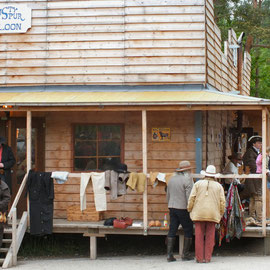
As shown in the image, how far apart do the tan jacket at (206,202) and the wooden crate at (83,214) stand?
259 centimetres

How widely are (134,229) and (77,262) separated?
134 centimetres

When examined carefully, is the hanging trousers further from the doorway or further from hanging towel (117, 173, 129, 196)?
the doorway

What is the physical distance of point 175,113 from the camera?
12.6 meters

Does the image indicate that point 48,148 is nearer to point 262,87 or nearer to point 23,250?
point 23,250

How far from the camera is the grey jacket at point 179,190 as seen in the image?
10859 millimetres

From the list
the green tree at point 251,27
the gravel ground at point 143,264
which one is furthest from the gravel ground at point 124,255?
the green tree at point 251,27

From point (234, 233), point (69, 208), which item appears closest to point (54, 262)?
point (69, 208)

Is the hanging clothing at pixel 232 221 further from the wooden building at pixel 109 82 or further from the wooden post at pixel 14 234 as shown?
the wooden post at pixel 14 234

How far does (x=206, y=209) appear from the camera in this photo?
10414 mm

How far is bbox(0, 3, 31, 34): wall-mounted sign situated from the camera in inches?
522

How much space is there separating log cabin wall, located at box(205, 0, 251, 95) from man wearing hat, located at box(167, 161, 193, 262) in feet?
9.71

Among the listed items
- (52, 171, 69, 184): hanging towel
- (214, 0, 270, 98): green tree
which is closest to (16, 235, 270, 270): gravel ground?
(52, 171, 69, 184): hanging towel

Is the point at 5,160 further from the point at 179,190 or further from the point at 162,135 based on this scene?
the point at 179,190

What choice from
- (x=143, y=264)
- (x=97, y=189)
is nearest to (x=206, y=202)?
(x=143, y=264)
